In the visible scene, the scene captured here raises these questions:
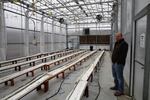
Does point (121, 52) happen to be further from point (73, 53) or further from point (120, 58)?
point (73, 53)

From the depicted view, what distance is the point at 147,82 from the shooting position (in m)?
2.11

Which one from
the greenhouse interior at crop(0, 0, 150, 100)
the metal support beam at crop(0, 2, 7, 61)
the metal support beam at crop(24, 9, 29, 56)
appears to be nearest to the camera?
the greenhouse interior at crop(0, 0, 150, 100)

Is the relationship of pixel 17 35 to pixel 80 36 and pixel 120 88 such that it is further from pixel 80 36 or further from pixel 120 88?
pixel 80 36

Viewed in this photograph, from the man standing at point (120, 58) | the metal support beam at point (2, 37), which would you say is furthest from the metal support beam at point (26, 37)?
the man standing at point (120, 58)

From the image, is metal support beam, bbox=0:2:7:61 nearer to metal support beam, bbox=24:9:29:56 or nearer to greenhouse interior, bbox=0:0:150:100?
greenhouse interior, bbox=0:0:150:100

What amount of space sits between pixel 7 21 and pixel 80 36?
1265cm

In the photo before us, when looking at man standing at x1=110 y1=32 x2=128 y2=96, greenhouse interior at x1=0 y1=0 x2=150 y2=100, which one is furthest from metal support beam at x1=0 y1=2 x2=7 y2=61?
man standing at x1=110 y1=32 x2=128 y2=96

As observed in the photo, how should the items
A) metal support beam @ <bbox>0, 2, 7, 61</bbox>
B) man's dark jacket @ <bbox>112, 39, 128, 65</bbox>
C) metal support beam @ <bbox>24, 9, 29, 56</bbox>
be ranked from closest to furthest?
1. man's dark jacket @ <bbox>112, 39, 128, 65</bbox>
2. metal support beam @ <bbox>0, 2, 7, 61</bbox>
3. metal support beam @ <bbox>24, 9, 29, 56</bbox>

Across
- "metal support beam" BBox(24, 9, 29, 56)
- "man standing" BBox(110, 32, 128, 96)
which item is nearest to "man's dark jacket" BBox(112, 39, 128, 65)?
"man standing" BBox(110, 32, 128, 96)

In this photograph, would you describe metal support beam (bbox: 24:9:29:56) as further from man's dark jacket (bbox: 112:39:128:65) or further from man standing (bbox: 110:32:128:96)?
man's dark jacket (bbox: 112:39:128:65)

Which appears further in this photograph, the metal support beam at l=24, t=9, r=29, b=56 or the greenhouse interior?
the metal support beam at l=24, t=9, r=29, b=56

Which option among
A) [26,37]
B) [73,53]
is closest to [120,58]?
[26,37]

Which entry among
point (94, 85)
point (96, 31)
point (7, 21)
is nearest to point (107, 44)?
point (96, 31)

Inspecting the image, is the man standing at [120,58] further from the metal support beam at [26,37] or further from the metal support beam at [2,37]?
the metal support beam at [26,37]
